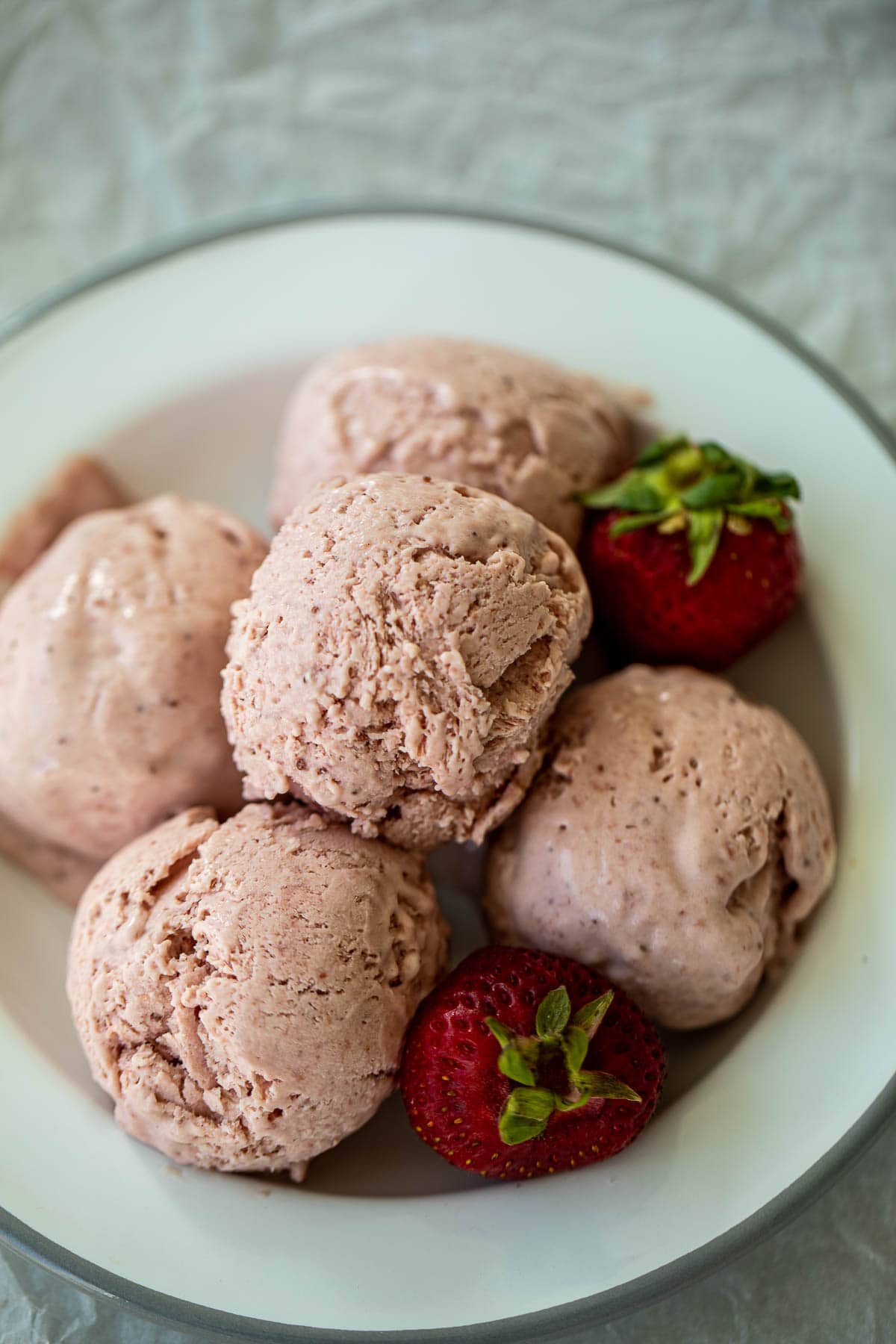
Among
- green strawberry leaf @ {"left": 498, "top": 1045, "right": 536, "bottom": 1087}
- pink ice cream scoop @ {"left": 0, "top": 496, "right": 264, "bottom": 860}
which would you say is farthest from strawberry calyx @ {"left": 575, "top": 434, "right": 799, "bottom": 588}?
green strawberry leaf @ {"left": 498, "top": 1045, "right": 536, "bottom": 1087}

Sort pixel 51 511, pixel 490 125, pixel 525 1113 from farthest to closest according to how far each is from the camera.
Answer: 1. pixel 490 125
2. pixel 51 511
3. pixel 525 1113

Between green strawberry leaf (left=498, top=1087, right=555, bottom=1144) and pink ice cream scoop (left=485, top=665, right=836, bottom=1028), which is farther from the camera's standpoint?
pink ice cream scoop (left=485, top=665, right=836, bottom=1028)

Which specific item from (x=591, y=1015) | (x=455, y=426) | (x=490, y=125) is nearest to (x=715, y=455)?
(x=455, y=426)

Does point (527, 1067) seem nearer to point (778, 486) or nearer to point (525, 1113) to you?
point (525, 1113)

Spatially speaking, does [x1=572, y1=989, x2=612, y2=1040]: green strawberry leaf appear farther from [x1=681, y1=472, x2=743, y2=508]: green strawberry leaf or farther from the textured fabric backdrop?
the textured fabric backdrop

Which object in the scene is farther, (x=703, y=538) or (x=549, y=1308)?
(x=703, y=538)

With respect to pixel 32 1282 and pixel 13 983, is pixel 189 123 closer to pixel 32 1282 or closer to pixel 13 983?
pixel 13 983

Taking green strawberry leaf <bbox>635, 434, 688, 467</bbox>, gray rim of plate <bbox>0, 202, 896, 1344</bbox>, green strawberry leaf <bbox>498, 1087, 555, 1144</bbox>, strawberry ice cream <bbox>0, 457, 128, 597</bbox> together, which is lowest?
gray rim of plate <bbox>0, 202, 896, 1344</bbox>

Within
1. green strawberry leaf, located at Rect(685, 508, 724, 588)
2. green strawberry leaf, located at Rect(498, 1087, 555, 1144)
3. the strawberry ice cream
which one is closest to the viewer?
green strawberry leaf, located at Rect(498, 1087, 555, 1144)

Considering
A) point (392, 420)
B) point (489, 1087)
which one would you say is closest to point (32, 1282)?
point (489, 1087)
